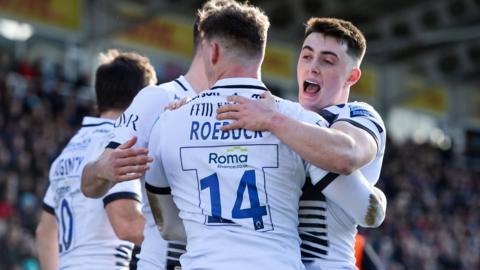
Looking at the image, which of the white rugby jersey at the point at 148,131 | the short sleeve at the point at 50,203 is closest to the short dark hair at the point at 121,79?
the short sleeve at the point at 50,203

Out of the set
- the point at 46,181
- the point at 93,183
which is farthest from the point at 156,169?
the point at 46,181

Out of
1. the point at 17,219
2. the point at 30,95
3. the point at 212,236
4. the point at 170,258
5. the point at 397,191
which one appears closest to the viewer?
the point at 212,236

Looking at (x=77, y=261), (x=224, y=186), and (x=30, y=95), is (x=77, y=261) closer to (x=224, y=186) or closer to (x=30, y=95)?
(x=224, y=186)

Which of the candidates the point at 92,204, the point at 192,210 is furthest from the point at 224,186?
the point at 92,204

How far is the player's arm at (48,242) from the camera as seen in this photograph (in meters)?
5.41

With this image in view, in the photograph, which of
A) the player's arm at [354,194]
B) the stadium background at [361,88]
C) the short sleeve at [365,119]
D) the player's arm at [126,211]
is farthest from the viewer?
the stadium background at [361,88]

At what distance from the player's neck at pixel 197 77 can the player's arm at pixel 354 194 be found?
944 millimetres

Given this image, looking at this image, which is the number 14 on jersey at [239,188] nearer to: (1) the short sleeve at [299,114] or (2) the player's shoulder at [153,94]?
(1) the short sleeve at [299,114]

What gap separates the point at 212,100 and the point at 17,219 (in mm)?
9360

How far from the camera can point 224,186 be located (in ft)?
11.6

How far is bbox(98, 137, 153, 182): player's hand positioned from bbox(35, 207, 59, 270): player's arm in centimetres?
169

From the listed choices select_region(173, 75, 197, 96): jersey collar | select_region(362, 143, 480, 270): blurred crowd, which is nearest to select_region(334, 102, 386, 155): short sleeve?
select_region(173, 75, 197, 96): jersey collar

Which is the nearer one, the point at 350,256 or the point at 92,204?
the point at 350,256

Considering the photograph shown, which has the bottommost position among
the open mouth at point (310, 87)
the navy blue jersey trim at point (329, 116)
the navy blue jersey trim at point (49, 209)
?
the navy blue jersey trim at point (49, 209)
